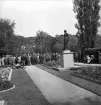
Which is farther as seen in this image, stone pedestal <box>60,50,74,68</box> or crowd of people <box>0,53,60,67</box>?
crowd of people <box>0,53,60,67</box>

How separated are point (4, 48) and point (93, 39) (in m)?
21.3

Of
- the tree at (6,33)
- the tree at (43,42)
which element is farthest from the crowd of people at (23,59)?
the tree at (43,42)

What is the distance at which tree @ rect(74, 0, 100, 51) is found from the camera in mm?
35219

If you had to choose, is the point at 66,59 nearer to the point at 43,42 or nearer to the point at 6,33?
the point at 6,33

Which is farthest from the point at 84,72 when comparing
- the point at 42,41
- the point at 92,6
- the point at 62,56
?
the point at 42,41

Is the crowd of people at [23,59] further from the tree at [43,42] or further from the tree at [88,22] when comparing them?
the tree at [43,42]

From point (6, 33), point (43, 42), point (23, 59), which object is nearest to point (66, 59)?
point (23, 59)

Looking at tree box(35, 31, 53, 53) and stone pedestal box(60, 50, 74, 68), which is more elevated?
tree box(35, 31, 53, 53)

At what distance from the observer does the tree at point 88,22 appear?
116 feet

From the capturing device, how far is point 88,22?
35562 millimetres

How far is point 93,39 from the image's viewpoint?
115ft

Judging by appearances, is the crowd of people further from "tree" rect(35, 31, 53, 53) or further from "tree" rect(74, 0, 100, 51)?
"tree" rect(35, 31, 53, 53)

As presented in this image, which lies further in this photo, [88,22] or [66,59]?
[88,22]

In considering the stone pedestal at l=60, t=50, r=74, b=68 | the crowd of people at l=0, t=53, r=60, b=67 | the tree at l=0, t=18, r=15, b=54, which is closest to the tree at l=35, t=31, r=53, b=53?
the tree at l=0, t=18, r=15, b=54
